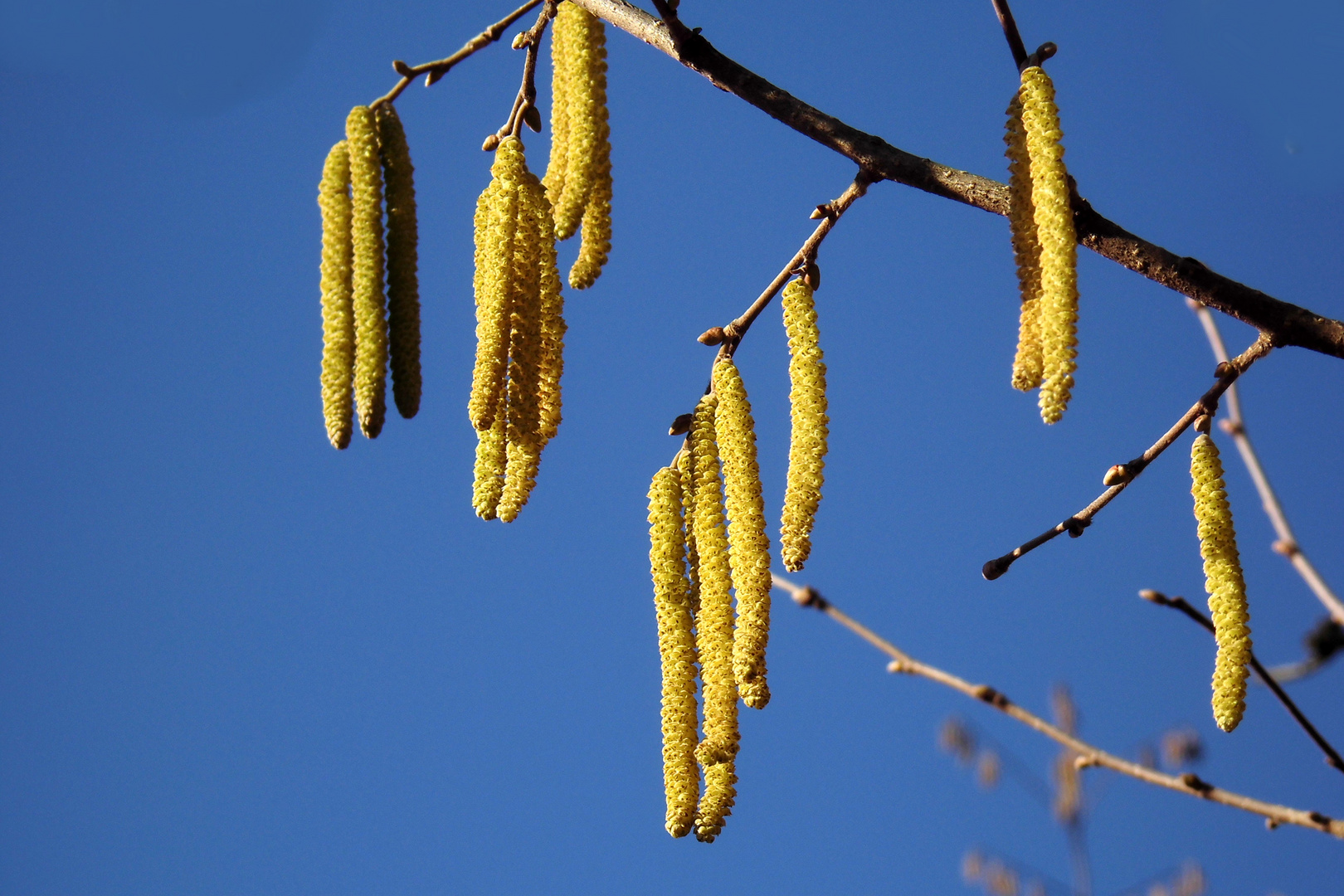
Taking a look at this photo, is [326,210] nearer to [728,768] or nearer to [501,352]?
[501,352]

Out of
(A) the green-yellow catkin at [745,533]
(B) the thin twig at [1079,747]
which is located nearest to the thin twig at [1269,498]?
(B) the thin twig at [1079,747]

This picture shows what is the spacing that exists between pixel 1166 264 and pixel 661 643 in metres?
0.61

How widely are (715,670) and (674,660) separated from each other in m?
0.04

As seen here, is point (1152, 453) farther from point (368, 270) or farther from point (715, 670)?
point (368, 270)

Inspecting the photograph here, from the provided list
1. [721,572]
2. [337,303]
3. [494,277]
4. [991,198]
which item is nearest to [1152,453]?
[991,198]

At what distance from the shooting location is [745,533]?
1148 mm

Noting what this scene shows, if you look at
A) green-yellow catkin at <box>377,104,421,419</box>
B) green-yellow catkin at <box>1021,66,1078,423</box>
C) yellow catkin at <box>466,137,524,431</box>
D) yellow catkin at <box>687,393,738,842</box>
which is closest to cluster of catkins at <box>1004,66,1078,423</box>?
green-yellow catkin at <box>1021,66,1078,423</box>

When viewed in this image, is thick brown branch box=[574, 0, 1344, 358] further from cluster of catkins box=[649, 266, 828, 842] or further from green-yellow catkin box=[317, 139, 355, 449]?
green-yellow catkin box=[317, 139, 355, 449]

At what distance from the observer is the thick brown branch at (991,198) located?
1.17 metres

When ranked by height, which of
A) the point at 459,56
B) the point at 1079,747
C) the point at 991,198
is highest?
the point at 459,56

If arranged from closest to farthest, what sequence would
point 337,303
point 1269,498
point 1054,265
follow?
point 1054,265 → point 337,303 → point 1269,498

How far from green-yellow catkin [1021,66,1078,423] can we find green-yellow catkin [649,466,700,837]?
0.38m

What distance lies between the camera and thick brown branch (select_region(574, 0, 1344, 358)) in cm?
117

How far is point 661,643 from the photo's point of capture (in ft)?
3.83
